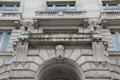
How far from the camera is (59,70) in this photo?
15.0m

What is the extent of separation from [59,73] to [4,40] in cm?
678

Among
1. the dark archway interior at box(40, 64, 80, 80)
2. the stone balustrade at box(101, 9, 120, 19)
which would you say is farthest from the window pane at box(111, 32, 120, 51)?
the dark archway interior at box(40, 64, 80, 80)

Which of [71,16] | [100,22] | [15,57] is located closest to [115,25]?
[100,22]

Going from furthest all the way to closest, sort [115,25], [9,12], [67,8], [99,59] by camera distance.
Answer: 1. [67,8]
2. [9,12]
3. [115,25]
4. [99,59]

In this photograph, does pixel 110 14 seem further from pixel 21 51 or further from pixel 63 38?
pixel 21 51

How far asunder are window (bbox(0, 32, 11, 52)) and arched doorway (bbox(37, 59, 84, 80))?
215 inches

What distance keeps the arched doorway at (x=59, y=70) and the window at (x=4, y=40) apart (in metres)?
5.45

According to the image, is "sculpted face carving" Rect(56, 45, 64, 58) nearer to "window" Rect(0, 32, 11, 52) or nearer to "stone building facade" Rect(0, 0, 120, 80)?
"stone building facade" Rect(0, 0, 120, 80)

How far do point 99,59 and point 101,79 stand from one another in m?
1.66

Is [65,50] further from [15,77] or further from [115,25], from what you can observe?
[115,25]

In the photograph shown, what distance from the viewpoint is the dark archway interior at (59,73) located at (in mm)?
14344

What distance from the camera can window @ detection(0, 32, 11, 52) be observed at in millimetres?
17734

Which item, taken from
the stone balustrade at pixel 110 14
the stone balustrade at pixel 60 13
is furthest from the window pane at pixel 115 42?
the stone balustrade at pixel 60 13

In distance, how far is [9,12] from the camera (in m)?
20.6
